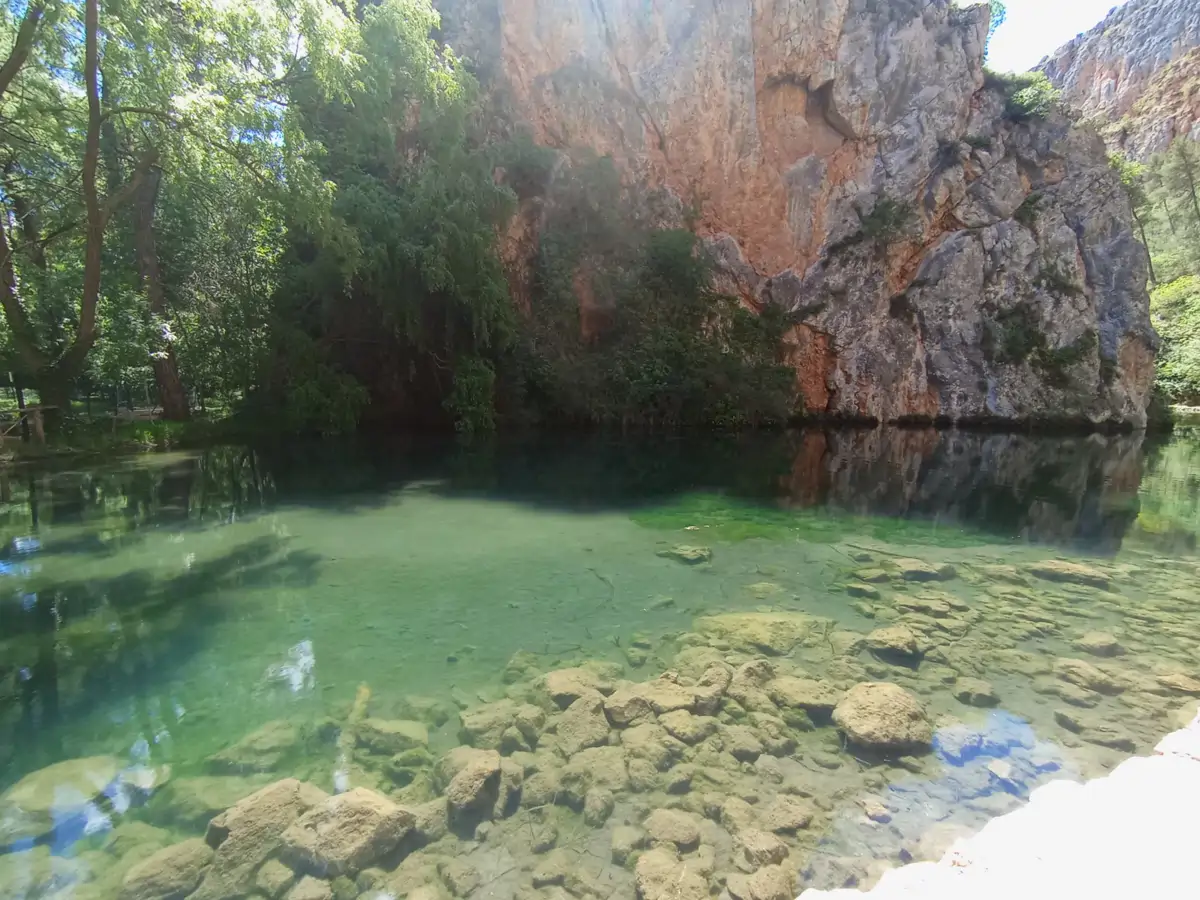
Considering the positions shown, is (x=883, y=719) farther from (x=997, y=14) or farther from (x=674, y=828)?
(x=997, y=14)

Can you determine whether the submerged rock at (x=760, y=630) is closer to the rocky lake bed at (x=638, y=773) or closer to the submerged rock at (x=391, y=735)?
the rocky lake bed at (x=638, y=773)

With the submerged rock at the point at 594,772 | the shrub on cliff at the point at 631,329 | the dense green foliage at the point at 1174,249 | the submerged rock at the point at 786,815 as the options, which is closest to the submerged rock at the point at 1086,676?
the submerged rock at the point at 786,815

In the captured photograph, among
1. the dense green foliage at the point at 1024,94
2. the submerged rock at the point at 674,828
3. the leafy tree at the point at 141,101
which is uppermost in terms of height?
the dense green foliage at the point at 1024,94

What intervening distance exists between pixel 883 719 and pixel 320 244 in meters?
15.1

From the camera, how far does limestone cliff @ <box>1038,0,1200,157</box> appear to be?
5569cm

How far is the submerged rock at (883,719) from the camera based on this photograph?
4320 mm

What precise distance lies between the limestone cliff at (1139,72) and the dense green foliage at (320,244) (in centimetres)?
4749

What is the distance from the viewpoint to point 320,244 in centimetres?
1509

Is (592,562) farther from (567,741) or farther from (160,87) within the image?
(160,87)

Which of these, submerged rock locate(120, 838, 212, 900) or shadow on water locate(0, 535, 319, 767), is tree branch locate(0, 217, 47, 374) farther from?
submerged rock locate(120, 838, 212, 900)

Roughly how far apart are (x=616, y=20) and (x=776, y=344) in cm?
1661

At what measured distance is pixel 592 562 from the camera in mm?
8539

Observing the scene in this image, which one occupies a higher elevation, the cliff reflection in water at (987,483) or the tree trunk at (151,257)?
the tree trunk at (151,257)

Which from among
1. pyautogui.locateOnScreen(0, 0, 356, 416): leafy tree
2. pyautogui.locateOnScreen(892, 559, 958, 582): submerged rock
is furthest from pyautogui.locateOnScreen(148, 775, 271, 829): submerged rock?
pyautogui.locateOnScreen(0, 0, 356, 416): leafy tree
